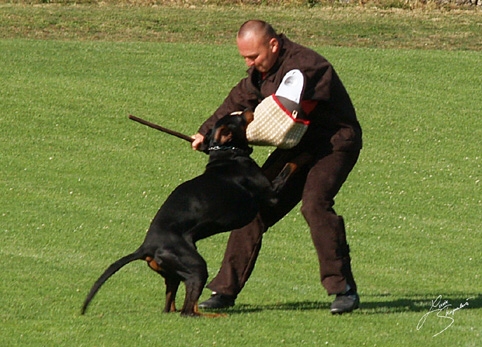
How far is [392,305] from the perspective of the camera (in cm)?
750

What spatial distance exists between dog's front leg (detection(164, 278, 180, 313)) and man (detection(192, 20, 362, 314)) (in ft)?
1.43

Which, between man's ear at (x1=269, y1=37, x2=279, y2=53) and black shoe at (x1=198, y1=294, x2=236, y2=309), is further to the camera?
black shoe at (x1=198, y1=294, x2=236, y2=309)

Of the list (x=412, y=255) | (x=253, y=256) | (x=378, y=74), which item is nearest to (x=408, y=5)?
(x=378, y=74)

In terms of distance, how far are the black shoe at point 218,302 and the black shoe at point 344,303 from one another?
2.32 feet

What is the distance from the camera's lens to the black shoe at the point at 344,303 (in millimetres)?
7000

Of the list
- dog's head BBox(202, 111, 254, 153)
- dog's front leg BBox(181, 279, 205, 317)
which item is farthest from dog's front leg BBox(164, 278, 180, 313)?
dog's head BBox(202, 111, 254, 153)

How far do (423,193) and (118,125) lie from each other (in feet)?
16.1

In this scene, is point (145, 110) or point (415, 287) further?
point (145, 110)

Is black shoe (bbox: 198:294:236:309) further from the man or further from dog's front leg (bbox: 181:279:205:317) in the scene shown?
dog's front leg (bbox: 181:279:205:317)

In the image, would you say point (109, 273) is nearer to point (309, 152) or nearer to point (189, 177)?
point (309, 152)

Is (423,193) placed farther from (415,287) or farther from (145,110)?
(145,110)

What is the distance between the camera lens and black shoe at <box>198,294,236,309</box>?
7285 mm

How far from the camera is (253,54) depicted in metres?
6.86

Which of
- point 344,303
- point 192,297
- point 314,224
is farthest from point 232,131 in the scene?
point 344,303
